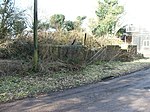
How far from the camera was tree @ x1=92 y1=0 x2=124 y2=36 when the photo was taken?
47812 millimetres

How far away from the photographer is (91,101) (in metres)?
9.75

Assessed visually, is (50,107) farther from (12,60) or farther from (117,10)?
(117,10)

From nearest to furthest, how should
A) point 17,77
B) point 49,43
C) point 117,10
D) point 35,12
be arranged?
1. point 17,77
2. point 35,12
3. point 49,43
4. point 117,10

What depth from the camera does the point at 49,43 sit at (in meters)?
18.6

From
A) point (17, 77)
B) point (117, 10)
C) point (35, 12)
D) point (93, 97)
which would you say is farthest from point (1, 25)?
point (117, 10)

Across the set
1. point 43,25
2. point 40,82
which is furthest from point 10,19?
Answer: point 40,82

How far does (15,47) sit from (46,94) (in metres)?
6.05

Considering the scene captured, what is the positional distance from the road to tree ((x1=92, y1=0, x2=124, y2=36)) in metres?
34.5

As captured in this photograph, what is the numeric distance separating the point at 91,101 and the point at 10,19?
833 centimetres

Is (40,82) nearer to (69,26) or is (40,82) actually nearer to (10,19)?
(10,19)

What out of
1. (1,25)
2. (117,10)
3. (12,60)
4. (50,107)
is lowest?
(50,107)

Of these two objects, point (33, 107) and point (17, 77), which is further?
point (17, 77)

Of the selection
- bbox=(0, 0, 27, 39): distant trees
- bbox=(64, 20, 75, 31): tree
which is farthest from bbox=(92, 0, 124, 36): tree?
bbox=(0, 0, 27, 39): distant trees

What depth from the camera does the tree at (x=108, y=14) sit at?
47.8 metres
